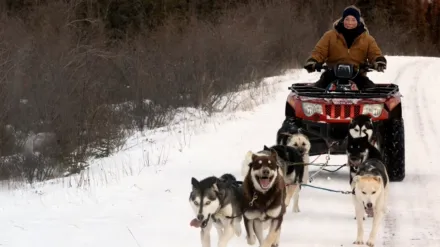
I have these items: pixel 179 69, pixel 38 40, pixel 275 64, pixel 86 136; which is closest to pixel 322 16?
pixel 275 64

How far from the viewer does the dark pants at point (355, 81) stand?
1000cm

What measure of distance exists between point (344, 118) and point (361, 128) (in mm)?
1030

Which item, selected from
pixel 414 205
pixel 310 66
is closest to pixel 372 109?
pixel 310 66

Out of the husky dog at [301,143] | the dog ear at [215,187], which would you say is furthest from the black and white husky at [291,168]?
the dog ear at [215,187]

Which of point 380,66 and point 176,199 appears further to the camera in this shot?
point 380,66

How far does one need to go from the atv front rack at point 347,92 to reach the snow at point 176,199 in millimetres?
Answer: 1134

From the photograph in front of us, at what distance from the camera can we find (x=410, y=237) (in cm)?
698

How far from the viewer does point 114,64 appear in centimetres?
1714

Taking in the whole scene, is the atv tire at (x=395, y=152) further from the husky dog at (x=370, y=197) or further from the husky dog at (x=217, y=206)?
the husky dog at (x=217, y=206)

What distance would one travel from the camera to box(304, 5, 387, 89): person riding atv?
10.1 meters

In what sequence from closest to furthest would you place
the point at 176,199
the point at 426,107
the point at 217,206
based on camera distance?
the point at 217,206 → the point at 176,199 → the point at 426,107

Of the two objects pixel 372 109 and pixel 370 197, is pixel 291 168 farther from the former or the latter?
pixel 372 109

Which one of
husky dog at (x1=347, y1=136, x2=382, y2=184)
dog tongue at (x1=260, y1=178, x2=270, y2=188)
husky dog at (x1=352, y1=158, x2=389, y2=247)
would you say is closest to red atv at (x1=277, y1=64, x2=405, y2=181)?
husky dog at (x1=347, y1=136, x2=382, y2=184)

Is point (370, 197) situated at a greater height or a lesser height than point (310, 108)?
lesser
